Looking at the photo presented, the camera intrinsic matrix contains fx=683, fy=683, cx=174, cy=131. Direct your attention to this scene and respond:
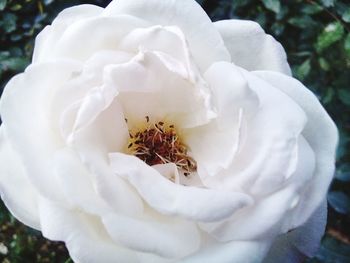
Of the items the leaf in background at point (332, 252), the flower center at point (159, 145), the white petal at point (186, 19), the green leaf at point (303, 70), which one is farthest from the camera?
the green leaf at point (303, 70)

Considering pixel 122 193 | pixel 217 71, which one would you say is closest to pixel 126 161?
pixel 122 193

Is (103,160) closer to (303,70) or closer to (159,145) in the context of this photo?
(159,145)

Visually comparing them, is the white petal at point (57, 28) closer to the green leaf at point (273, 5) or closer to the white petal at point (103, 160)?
the white petal at point (103, 160)

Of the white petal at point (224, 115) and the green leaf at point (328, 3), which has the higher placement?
the white petal at point (224, 115)

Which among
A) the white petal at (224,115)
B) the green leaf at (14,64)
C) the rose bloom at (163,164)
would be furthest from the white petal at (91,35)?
the green leaf at (14,64)

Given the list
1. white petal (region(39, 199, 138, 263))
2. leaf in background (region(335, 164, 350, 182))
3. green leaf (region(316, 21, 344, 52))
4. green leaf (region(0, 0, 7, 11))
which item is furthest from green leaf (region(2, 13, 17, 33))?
white petal (region(39, 199, 138, 263))

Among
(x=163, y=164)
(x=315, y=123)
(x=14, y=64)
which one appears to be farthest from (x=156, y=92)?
(x=14, y=64)

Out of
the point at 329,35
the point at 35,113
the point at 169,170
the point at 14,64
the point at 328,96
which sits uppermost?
the point at 35,113

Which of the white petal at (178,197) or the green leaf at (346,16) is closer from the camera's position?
the white petal at (178,197)

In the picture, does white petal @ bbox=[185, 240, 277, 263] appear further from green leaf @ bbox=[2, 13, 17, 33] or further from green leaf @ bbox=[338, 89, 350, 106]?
green leaf @ bbox=[2, 13, 17, 33]
